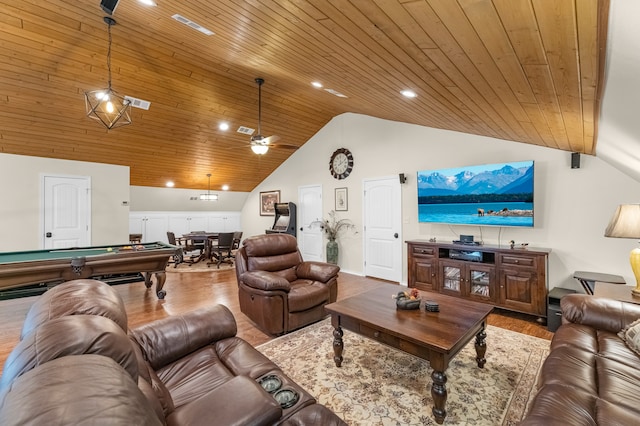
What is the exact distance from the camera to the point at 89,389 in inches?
26.2

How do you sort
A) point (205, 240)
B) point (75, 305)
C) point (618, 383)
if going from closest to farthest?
point (75, 305), point (618, 383), point (205, 240)

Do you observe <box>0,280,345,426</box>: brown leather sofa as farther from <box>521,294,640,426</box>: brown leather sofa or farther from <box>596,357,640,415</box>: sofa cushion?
<box>596,357,640,415</box>: sofa cushion

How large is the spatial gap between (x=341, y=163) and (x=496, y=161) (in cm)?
317

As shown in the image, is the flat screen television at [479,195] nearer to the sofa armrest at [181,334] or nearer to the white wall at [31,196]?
the sofa armrest at [181,334]

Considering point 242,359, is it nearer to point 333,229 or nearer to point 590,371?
point 590,371

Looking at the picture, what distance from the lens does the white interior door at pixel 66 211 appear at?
556 centimetres

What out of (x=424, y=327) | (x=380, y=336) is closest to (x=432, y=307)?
(x=424, y=327)

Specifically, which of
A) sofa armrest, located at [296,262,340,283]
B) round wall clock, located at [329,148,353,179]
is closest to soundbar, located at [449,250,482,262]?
sofa armrest, located at [296,262,340,283]

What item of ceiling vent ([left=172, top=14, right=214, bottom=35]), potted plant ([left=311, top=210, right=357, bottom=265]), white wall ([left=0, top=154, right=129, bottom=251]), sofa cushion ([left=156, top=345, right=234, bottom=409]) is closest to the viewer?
sofa cushion ([left=156, top=345, right=234, bottom=409])

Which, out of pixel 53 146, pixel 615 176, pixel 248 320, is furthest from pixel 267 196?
pixel 615 176

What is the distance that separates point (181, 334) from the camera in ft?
6.36

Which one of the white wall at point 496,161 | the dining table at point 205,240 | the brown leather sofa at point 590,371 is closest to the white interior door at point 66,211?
the dining table at point 205,240

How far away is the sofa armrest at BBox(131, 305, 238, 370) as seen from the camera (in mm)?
1807

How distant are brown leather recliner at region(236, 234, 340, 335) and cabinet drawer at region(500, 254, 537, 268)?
2264mm
